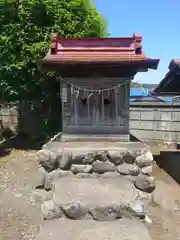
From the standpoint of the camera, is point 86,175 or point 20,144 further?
point 20,144

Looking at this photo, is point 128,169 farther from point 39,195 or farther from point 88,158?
point 39,195

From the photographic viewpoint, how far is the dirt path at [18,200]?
16.3ft

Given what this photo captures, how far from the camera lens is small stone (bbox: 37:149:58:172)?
620 cm

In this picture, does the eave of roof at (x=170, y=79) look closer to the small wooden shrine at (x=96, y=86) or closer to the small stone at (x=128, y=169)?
the small wooden shrine at (x=96, y=86)

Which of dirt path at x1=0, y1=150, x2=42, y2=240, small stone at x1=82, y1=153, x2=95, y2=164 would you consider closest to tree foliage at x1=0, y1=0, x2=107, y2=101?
dirt path at x1=0, y1=150, x2=42, y2=240

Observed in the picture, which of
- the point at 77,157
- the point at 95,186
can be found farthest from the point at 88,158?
the point at 95,186

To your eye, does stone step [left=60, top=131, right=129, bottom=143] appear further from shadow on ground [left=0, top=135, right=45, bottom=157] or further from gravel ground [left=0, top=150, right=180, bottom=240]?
shadow on ground [left=0, top=135, right=45, bottom=157]

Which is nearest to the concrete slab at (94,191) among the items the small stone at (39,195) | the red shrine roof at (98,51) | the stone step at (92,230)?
the stone step at (92,230)

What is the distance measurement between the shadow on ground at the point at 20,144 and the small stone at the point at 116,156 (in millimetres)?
5747

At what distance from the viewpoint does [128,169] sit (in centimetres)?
617

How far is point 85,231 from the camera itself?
4.58m

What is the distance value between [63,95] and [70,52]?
1.05 m

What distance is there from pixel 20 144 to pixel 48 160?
658 cm

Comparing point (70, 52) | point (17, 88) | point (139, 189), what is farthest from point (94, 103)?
point (17, 88)
